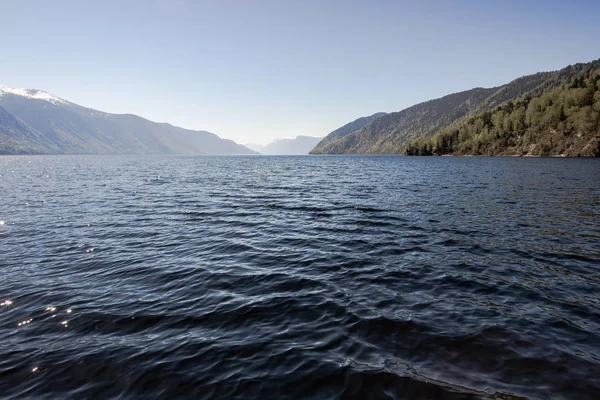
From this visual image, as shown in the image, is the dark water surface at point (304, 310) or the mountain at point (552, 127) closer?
the dark water surface at point (304, 310)

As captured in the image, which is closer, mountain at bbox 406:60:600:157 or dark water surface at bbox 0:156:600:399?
dark water surface at bbox 0:156:600:399

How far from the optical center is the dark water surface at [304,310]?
7441mm

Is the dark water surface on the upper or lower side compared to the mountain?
lower

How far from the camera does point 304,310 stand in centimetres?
1079

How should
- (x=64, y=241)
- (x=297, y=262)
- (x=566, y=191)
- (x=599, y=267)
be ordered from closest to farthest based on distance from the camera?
(x=599, y=267) → (x=297, y=262) → (x=64, y=241) → (x=566, y=191)

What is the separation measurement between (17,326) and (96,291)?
2666mm

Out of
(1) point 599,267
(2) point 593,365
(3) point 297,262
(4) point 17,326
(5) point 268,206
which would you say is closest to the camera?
(2) point 593,365

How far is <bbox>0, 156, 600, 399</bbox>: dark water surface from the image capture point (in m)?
7.44

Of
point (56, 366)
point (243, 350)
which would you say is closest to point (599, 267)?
point (243, 350)

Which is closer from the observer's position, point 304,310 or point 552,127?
point 304,310

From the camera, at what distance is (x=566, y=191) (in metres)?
37.5

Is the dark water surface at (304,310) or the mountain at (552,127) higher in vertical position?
the mountain at (552,127)

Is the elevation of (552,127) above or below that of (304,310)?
above

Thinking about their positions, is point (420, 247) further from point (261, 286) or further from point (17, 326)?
point (17, 326)
